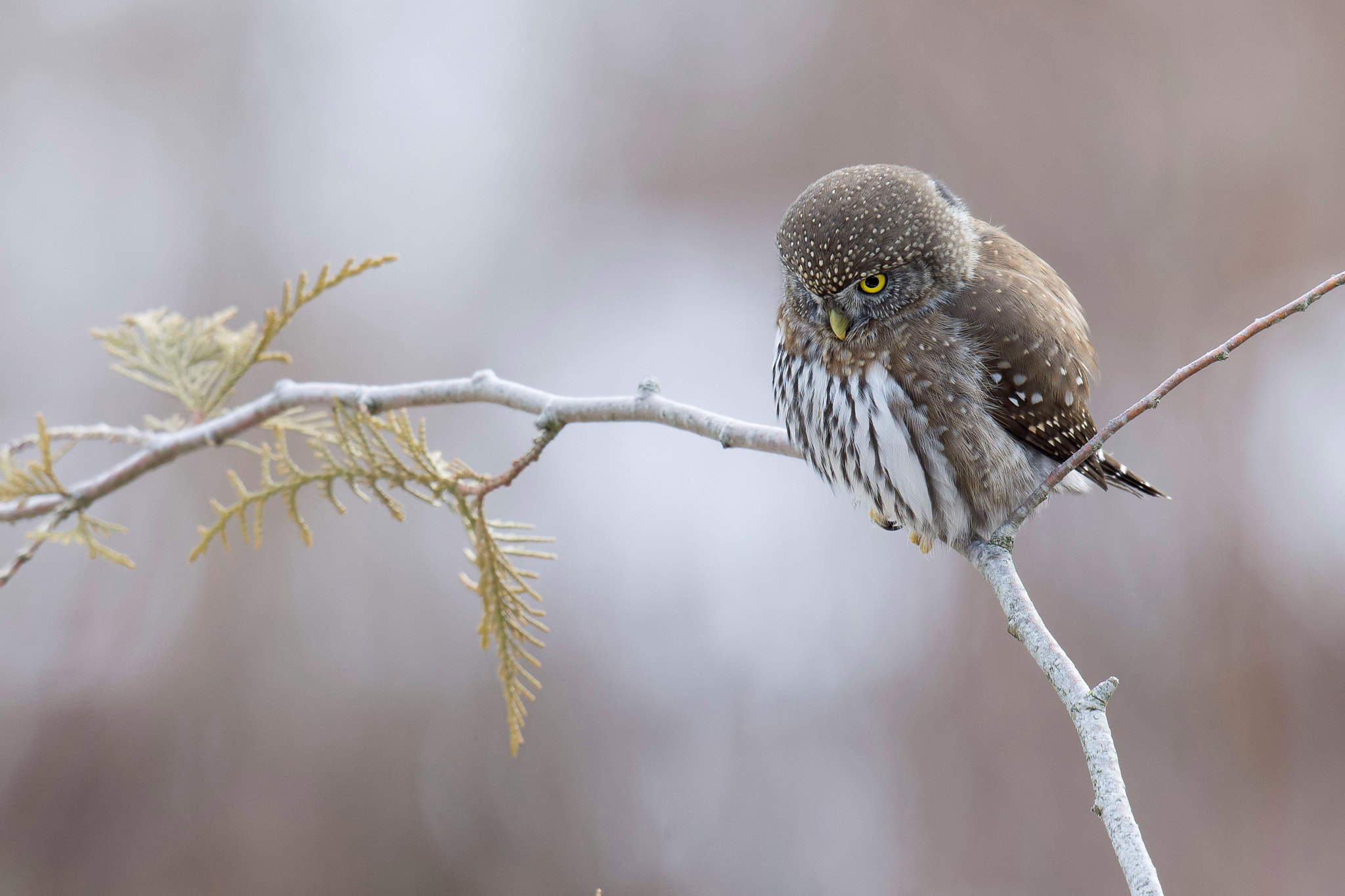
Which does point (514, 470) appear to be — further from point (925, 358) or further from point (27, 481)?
point (27, 481)

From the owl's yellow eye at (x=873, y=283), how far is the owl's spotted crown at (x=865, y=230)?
0.02m

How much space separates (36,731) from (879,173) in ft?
15.3

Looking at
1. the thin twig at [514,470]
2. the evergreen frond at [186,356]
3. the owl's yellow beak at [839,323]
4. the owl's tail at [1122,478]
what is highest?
the evergreen frond at [186,356]

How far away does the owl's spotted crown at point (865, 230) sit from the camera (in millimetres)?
1894

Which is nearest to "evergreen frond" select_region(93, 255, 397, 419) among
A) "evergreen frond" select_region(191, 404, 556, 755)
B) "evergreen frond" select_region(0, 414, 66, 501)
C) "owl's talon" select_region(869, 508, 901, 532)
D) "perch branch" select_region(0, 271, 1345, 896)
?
"perch branch" select_region(0, 271, 1345, 896)

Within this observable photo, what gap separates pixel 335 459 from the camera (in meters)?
1.92

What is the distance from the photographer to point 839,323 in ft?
6.62

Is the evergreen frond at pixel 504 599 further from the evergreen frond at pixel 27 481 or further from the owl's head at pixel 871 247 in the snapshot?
the evergreen frond at pixel 27 481

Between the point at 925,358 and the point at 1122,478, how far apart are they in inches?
26.4

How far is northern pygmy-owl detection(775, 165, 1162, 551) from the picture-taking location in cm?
193

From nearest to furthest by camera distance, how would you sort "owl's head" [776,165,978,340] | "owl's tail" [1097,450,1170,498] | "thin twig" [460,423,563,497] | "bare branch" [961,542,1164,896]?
"bare branch" [961,542,1164,896] < "thin twig" [460,423,563,497] < "owl's head" [776,165,978,340] < "owl's tail" [1097,450,1170,498]

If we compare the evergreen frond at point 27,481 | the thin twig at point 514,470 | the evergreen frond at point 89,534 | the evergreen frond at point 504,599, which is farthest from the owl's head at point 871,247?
the evergreen frond at point 27,481

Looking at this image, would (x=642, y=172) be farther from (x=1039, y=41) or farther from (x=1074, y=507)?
(x=1074, y=507)

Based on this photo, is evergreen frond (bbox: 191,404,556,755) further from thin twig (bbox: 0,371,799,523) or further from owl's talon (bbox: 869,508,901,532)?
owl's talon (bbox: 869,508,901,532)
